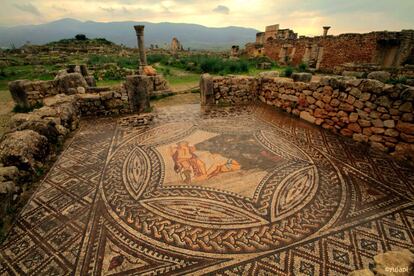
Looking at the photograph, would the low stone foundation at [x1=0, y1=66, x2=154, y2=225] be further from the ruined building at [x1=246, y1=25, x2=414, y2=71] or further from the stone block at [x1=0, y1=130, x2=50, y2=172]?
the ruined building at [x1=246, y1=25, x2=414, y2=71]

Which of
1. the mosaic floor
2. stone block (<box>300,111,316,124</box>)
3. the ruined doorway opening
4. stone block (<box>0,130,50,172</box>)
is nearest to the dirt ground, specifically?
the mosaic floor

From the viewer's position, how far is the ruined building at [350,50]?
12.8 metres

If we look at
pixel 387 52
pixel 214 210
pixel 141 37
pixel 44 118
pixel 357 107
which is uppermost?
pixel 141 37

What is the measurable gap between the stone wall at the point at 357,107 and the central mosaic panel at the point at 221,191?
3.98ft

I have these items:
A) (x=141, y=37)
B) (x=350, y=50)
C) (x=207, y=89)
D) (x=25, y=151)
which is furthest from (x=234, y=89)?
(x=350, y=50)

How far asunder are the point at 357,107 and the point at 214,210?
12.4 ft

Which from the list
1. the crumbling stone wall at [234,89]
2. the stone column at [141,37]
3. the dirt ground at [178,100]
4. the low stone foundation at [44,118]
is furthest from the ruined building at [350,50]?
the low stone foundation at [44,118]

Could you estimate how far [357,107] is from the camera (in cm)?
428

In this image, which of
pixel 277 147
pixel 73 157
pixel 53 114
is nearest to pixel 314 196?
pixel 277 147

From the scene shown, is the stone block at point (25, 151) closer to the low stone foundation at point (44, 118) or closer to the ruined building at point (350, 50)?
the low stone foundation at point (44, 118)

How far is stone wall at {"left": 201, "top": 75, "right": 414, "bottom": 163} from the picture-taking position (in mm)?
3580

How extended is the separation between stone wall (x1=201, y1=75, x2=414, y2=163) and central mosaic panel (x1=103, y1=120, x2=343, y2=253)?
1213mm

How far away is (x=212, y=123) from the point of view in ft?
18.2

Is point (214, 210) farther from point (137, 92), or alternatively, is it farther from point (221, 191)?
point (137, 92)
